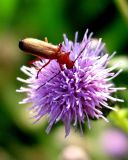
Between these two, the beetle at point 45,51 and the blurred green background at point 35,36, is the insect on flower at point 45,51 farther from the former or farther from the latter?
the blurred green background at point 35,36

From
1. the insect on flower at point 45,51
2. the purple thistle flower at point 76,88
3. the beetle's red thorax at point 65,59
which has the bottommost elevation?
the purple thistle flower at point 76,88

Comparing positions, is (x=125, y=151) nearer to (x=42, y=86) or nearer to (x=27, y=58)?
(x=27, y=58)

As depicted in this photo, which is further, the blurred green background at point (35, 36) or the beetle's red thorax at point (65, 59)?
the blurred green background at point (35, 36)

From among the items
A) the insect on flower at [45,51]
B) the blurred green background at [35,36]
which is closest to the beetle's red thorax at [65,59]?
the insect on flower at [45,51]

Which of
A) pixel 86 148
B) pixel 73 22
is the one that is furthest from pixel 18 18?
pixel 86 148

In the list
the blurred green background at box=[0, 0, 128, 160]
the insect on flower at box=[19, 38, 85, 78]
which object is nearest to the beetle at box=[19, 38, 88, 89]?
the insect on flower at box=[19, 38, 85, 78]

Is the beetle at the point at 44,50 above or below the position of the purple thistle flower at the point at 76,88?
above

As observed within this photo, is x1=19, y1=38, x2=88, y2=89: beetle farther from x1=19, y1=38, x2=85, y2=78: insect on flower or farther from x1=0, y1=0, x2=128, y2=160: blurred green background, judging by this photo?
x1=0, y1=0, x2=128, y2=160: blurred green background
